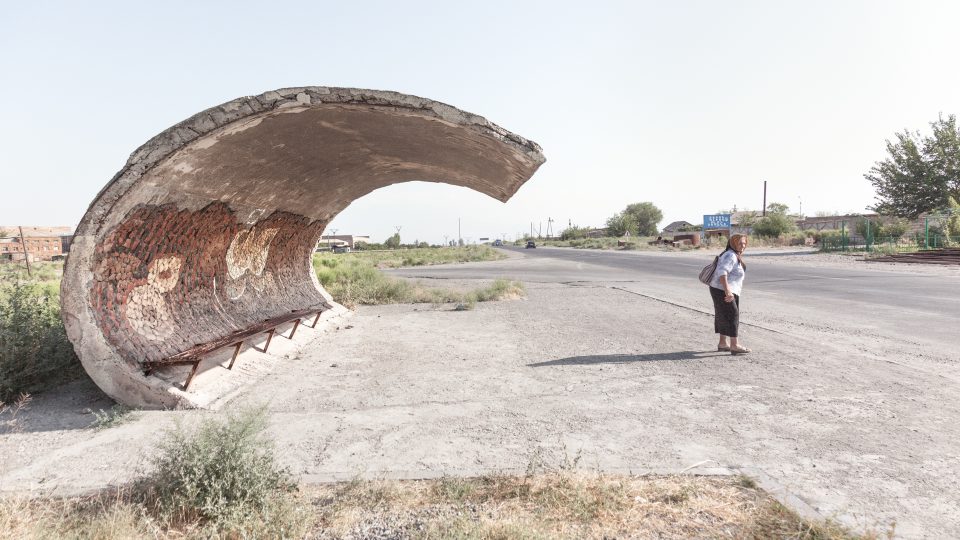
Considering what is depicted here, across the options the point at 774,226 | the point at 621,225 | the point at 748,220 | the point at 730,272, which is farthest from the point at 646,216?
the point at 730,272

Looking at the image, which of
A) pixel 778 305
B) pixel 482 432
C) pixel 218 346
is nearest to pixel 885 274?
pixel 778 305

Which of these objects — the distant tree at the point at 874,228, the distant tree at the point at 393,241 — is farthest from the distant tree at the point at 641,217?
the distant tree at the point at 874,228

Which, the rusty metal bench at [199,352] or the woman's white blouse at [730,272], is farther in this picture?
the woman's white blouse at [730,272]

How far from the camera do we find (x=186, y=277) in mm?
7215

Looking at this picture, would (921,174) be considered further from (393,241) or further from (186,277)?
(393,241)

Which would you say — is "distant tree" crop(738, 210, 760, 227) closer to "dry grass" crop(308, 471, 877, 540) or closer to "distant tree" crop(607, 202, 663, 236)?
"distant tree" crop(607, 202, 663, 236)

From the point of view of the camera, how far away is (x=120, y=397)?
17.1 ft

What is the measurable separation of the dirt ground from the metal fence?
30211 millimetres

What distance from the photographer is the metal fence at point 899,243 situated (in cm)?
3048

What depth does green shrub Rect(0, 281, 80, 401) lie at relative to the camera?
540 cm

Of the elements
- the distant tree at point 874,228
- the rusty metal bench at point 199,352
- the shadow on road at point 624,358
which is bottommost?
the shadow on road at point 624,358

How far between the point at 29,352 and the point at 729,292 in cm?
851

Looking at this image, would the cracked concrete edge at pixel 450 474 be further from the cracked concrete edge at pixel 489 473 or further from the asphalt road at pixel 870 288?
the asphalt road at pixel 870 288

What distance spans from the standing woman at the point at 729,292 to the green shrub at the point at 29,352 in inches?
324
